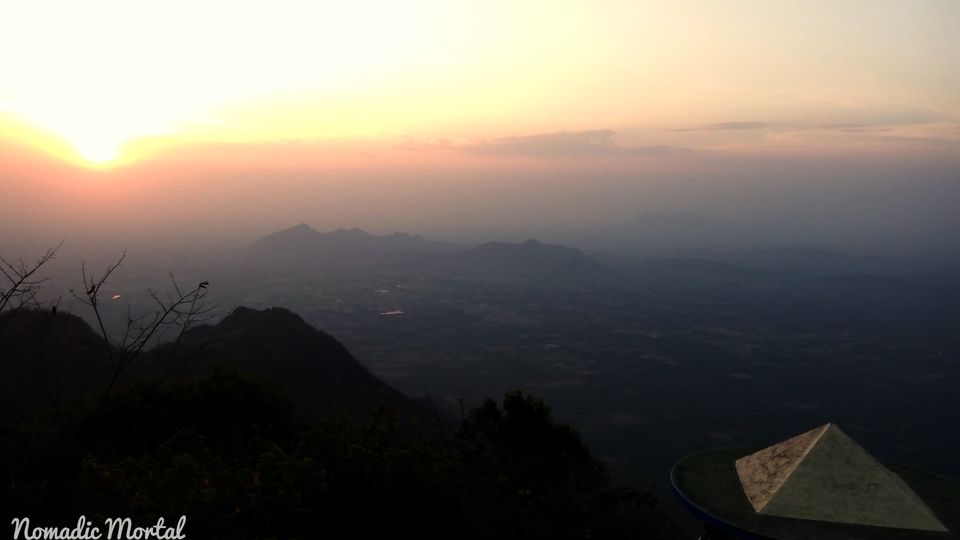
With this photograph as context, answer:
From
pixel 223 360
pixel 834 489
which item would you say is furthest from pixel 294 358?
pixel 834 489

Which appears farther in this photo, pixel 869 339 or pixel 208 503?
pixel 869 339

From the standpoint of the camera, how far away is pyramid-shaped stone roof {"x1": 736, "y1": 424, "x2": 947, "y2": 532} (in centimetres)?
1072

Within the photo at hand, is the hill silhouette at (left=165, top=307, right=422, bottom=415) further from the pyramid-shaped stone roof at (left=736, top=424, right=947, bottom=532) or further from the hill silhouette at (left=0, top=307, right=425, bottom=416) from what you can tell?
the pyramid-shaped stone roof at (left=736, top=424, right=947, bottom=532)

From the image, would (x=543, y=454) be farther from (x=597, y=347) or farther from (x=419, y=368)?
(x=597, y=347)

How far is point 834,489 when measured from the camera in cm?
1122

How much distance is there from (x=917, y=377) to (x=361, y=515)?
143 meters

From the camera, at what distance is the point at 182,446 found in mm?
12547

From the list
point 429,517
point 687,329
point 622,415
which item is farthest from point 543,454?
point 687,329

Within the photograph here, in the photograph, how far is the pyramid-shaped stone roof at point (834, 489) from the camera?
35.2ft

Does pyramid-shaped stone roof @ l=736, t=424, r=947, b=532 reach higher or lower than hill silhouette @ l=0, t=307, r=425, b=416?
higher

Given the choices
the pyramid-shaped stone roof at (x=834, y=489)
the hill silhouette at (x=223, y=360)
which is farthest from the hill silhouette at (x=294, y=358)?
the pyramid-shaped stone roof at (x=834, y=489)

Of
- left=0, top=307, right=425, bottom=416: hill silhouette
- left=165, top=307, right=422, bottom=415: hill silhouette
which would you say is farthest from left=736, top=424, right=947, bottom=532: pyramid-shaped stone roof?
left=165, top=307, right=422, bottom=415: hill silhouette

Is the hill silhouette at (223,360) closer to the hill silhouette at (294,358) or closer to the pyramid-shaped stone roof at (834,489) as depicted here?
the hill silhouette at (294,358)

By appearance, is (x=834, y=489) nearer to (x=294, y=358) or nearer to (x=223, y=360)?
(x=223, y=360)
